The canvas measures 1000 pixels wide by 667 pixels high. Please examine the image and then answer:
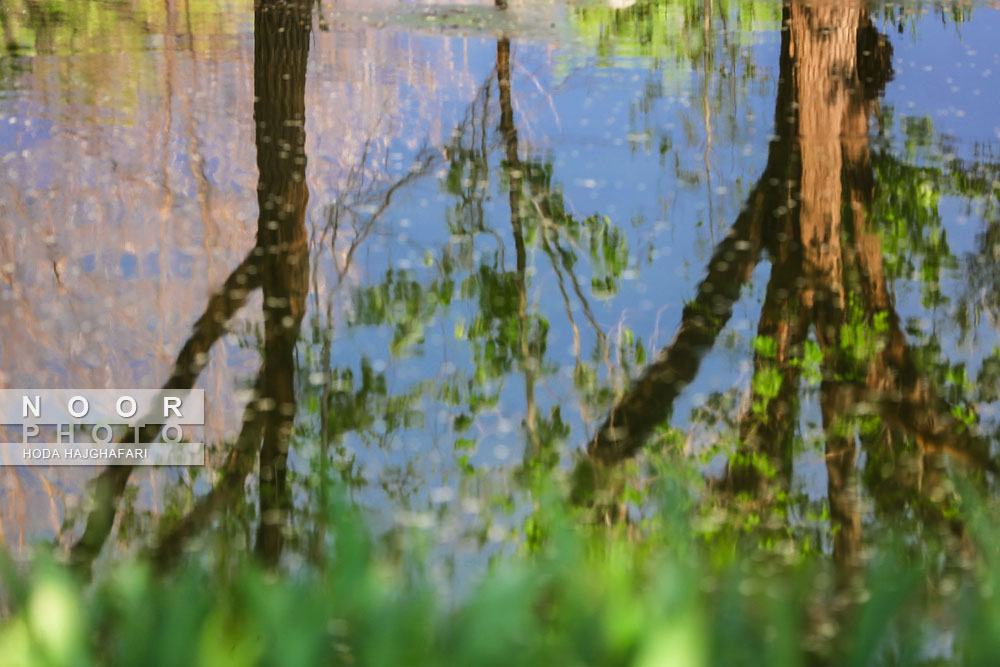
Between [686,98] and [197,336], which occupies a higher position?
[686,98]

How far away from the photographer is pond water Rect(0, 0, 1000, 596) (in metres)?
4.23

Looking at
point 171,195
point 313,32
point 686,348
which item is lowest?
point 686,348

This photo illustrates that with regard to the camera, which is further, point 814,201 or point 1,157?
point 1,157

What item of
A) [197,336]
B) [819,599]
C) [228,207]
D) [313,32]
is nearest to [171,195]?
[228,207]

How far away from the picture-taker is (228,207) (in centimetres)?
711

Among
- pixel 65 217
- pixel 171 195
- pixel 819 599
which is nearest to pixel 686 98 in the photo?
pixel 171 195

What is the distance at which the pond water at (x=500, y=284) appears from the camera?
13.9 feet

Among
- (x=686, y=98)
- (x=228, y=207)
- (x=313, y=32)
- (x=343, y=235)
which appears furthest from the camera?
(x=313, y=32)

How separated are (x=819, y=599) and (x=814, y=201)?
471 centimetres

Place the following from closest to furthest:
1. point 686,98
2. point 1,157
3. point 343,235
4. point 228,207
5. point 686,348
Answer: point 686,348
point 343,235
point 228,207
point 1,157
point 686,98

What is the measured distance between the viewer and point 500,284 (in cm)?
598

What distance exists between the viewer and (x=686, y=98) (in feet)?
32.7

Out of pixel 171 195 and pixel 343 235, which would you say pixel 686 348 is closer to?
pixel 343 235

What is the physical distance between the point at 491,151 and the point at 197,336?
3.63 meters
